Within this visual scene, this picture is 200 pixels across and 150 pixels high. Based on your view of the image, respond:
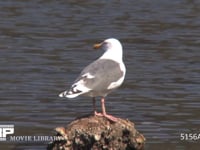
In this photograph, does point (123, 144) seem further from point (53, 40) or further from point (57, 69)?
point (53, 40)

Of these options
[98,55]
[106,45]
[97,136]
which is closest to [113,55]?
[106,45]

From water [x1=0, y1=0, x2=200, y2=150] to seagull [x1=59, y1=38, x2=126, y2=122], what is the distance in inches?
46.0

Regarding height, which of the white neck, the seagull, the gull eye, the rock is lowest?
the rock

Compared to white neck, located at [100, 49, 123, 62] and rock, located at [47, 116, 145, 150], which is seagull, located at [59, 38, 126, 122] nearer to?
white neck, located at [100, 49, 123, 62]

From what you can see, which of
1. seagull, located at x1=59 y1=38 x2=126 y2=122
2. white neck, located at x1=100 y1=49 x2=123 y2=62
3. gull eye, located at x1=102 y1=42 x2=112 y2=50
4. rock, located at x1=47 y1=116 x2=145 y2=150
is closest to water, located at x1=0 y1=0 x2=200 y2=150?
rock, located at x1=47 y1=116 x2=145 y2=150

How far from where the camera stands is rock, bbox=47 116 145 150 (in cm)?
1141

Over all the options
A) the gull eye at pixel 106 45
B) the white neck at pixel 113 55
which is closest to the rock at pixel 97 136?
the white neck at pixel 113 55

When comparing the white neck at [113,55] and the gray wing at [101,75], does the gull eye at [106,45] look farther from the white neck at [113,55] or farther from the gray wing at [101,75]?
the gray wing at [101,75]

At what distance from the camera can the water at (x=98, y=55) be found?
45.9ft

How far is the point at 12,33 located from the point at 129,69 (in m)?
5.06

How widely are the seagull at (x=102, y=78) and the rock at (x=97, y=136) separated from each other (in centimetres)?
16

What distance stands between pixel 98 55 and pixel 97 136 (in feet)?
27.3

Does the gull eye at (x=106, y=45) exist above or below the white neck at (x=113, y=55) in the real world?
above

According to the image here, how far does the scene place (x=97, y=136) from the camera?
1139 centimetres
